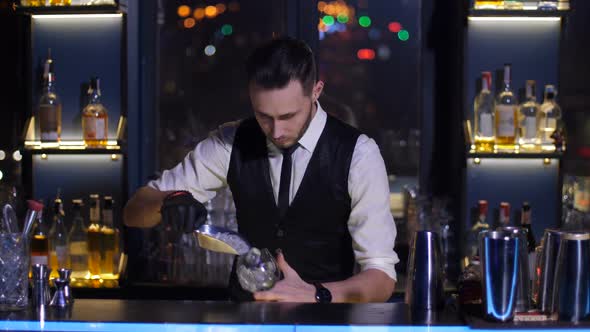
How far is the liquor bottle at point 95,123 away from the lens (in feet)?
11.8

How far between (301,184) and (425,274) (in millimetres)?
840

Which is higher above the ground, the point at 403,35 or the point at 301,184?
the point at 403,35

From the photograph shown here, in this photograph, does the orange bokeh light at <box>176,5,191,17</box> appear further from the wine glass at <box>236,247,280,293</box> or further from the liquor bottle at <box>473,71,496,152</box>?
the wine glass at <box>236,247,280,293</box>

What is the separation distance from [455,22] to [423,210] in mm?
814

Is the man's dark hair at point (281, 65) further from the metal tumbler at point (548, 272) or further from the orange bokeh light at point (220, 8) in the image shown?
the orange bokeh light at point (220, 8)

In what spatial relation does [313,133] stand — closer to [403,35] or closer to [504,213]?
[504,213]

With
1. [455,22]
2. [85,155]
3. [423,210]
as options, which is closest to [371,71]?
[455,22]

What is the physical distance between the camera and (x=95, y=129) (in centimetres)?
361

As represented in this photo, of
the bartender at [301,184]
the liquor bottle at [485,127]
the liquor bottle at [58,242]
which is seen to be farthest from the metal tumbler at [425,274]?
the liquor bottle at [58,242]

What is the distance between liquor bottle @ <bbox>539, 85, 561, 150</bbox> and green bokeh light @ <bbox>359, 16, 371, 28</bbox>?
83cm

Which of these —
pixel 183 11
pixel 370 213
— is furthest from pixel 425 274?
pixel 183 11

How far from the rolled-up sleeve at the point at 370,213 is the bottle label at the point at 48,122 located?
5.24 ft

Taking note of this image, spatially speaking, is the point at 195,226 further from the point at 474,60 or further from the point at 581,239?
the point at 474,60

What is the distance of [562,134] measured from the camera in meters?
3.46
